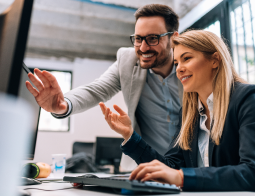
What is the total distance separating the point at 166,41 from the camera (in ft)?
5.69

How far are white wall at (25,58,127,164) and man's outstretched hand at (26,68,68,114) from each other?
500 centimetres

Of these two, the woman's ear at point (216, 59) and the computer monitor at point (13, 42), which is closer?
the computer monitor at point (13, 42)

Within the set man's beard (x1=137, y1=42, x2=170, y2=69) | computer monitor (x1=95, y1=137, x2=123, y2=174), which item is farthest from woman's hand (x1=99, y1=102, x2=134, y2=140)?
computer monitor (x1=95, y1=137, x2=123, y2=174)

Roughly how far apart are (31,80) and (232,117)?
914 mm

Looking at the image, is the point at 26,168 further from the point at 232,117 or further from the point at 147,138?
the point at 232,117

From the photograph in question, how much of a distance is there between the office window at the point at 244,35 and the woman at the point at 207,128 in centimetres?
229

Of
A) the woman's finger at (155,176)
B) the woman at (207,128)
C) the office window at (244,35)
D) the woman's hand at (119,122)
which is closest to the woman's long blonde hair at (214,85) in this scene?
the woman at (207,128)

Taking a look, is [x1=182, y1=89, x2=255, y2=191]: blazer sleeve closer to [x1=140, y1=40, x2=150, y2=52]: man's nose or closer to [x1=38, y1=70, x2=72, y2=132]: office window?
[x1=140, y1=40, x2=150, y2=52]: man's nose

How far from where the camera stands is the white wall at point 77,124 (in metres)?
6.07

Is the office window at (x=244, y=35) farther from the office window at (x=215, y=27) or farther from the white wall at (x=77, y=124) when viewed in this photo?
the white wall at (x=77, y=124)

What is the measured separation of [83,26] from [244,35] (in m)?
3.08

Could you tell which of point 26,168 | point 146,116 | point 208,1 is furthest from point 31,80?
point 208,1

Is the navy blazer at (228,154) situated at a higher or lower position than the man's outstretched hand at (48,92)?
lower

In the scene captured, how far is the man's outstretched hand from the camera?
1.14 meters
